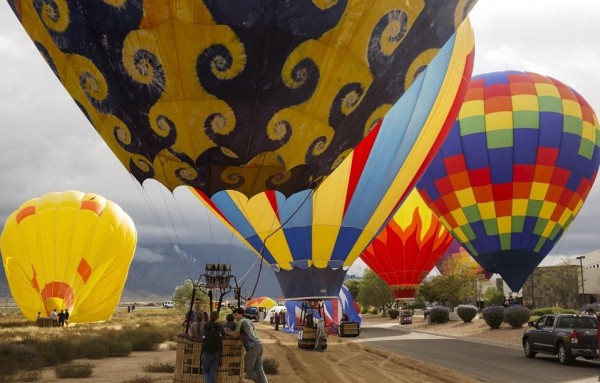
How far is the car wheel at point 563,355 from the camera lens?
16266mm

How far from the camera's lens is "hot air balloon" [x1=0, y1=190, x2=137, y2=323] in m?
32.6

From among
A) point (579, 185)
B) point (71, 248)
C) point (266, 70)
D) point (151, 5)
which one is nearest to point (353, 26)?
point (266, 70)

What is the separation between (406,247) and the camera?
1571 inches

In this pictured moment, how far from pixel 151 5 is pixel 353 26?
273cm

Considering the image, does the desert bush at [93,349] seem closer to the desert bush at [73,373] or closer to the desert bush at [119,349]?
the desert bush at [119,349]

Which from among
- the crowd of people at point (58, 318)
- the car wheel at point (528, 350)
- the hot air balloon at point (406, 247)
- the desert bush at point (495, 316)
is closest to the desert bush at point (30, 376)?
the car wheel at point (528, 350)

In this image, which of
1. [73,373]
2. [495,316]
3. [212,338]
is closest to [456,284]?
[495,316]

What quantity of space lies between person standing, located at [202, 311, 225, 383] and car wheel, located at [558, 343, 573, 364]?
10.9 metres

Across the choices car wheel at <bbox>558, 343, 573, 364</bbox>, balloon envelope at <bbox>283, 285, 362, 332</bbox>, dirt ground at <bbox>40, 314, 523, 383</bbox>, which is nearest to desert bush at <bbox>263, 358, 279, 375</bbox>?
dirt ground at <bbox>40, 314, 523, 383</bbox>

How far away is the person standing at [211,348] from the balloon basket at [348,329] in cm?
2032

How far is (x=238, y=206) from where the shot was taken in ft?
70.7

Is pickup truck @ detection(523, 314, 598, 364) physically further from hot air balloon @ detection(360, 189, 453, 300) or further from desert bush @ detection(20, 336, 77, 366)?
hot air balloon @ detection(360, 189, 453, 300)

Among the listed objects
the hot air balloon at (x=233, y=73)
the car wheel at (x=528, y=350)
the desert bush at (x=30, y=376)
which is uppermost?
the hot air balloon at (x=233, y=73)

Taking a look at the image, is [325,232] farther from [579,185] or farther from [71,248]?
[71,248]
